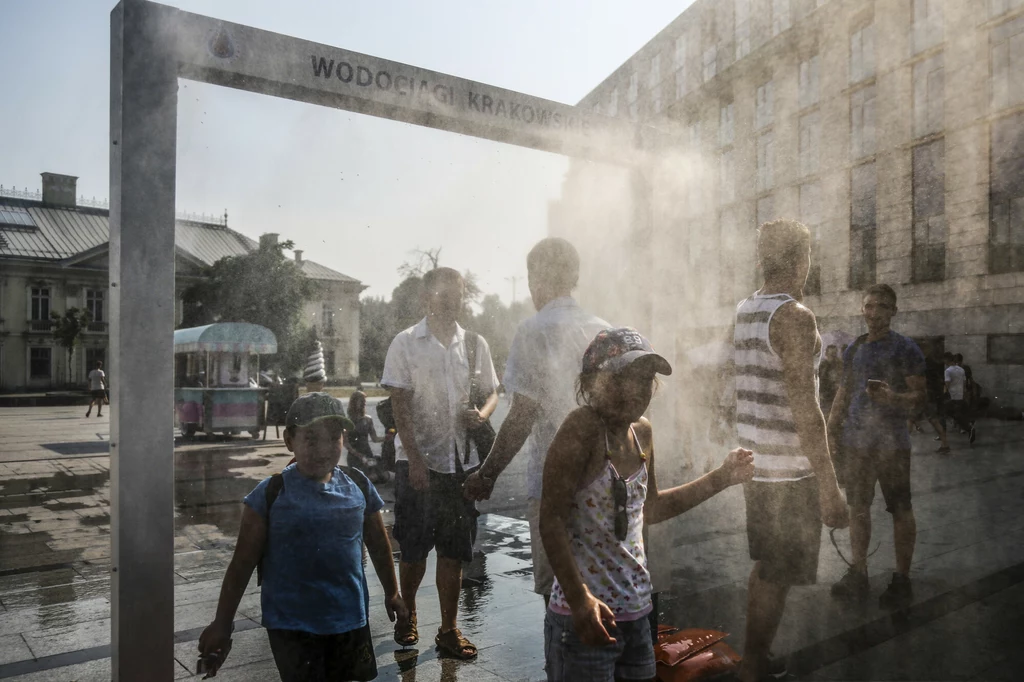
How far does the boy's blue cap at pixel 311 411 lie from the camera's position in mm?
1892

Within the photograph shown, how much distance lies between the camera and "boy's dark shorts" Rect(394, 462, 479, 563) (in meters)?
2.77

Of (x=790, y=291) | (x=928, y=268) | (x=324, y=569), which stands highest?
(x=928, y=268)

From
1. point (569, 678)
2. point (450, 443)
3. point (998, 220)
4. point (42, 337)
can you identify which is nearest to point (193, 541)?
point (450, 443)

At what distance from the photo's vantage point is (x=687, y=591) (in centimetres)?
354

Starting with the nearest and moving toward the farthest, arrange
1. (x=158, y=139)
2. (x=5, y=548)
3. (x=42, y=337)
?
1. (x=158, y=139)
2. (x=5, y=548)
3. (x=42, y=337)

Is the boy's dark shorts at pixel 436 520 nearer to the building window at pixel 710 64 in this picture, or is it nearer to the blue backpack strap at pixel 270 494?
the blue backpack strap at pixel 270 494

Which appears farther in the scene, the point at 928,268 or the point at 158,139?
the point at 928,268

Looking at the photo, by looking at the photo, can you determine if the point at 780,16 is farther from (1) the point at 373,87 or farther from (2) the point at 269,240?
(2) the point at 269,240

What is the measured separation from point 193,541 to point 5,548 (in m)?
1.30

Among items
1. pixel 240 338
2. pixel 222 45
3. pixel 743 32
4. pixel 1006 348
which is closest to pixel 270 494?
pixel 240 338

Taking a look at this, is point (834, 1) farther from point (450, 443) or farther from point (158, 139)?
point (158, 139)

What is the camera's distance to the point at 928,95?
3.97 meters

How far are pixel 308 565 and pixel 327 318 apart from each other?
103cm

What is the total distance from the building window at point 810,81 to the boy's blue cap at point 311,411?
3.08 metres
